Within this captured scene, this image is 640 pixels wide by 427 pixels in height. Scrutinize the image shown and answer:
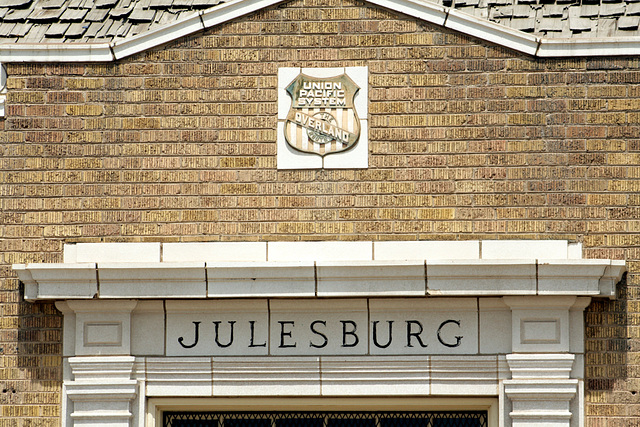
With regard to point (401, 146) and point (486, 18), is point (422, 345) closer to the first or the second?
point (401, 146)

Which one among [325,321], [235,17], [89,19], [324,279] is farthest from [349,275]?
[89,19]

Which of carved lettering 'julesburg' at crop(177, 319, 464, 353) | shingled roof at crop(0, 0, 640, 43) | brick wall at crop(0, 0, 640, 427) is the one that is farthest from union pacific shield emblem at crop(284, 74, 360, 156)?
carved lettering 'julesburg' at crop(177, 319, 464, 353)

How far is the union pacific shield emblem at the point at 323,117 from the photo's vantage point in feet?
30.7

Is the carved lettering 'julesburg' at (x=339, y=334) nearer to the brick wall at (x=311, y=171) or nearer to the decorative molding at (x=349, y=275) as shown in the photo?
the decorative molding at (x=349, y=275)

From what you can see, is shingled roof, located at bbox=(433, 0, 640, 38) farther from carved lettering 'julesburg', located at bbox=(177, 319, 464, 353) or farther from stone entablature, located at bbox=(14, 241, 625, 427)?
carved lettering 'julesburg', located at bbox=(177, 319, 464, 353)

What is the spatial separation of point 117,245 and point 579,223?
3997 mm

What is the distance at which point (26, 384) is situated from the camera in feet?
30.3

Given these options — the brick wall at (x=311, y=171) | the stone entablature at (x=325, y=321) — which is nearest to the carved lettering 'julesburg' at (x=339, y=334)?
the stone entablature at (x=325, y=321)

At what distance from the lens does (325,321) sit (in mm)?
9172

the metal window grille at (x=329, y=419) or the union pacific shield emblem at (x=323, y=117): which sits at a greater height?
the union pacific shield emblem at (x=323, y=117)

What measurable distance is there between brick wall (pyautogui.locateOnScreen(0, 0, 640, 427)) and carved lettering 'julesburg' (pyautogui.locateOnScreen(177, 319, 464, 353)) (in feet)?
2.48

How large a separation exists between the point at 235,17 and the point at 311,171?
5.08 ft

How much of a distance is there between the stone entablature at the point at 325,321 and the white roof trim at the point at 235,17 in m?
1.71

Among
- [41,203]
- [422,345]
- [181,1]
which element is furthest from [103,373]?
[181,1]
